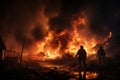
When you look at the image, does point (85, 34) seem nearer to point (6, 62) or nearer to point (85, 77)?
point (6, 62)

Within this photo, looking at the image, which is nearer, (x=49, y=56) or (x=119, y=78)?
(x=119, y=78)

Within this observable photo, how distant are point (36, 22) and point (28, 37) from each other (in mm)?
5481

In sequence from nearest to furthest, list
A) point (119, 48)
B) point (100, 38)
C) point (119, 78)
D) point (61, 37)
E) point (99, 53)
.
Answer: point (119, 78)
point (99, 53)
point (119, 48)
point (61, 37)
point (100, 38)

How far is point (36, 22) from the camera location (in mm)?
56406

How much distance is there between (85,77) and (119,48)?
805 inches

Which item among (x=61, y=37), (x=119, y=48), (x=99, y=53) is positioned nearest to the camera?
(x=99, y=53)

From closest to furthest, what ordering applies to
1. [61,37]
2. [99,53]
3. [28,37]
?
[99,53] < [61,37] < [28,37]

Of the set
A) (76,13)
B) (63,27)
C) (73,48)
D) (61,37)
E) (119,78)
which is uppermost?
(76,13)

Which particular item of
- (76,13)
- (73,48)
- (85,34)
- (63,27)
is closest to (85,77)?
(73,48)

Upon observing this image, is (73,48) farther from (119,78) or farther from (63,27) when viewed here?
(119,78)

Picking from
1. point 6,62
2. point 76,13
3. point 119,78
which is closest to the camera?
point 119,78

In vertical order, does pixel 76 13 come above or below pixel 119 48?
above

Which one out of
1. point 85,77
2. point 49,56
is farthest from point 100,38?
point 85,77

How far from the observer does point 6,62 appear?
25828 millimetres
